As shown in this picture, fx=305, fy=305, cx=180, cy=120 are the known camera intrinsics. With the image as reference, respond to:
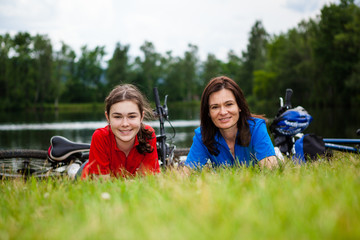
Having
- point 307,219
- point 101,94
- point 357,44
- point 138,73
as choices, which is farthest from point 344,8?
point 101,94

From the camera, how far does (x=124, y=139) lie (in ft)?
12.7

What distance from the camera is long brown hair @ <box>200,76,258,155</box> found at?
12.9 ft

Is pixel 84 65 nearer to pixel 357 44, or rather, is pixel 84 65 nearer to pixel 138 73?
pixel 138 73

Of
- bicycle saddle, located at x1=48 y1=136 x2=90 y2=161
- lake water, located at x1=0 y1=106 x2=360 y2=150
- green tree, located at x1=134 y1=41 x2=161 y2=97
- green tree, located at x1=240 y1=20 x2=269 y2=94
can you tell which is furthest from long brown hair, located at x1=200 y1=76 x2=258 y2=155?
green tree, located at x1=134 y1=41 x2=161 y2=97

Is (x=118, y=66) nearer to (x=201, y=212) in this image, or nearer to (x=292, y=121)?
(x=292, y=121)

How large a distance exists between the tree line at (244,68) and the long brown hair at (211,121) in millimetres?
727

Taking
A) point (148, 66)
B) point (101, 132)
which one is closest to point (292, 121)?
point (101, 132)

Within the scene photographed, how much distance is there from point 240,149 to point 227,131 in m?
0.31

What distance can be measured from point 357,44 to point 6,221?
1461 inches

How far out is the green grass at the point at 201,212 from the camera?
4.17 ft

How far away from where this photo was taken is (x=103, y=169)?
380cm

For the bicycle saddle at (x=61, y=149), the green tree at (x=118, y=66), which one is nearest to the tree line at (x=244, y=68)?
the green tree at (x=118, y=66)

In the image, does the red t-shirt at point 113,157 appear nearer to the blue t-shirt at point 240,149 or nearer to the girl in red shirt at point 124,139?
the girl in red shirt at point 124,139

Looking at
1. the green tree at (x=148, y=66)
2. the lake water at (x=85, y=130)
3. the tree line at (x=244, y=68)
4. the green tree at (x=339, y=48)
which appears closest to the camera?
the lake water at (x=85, y=130)
